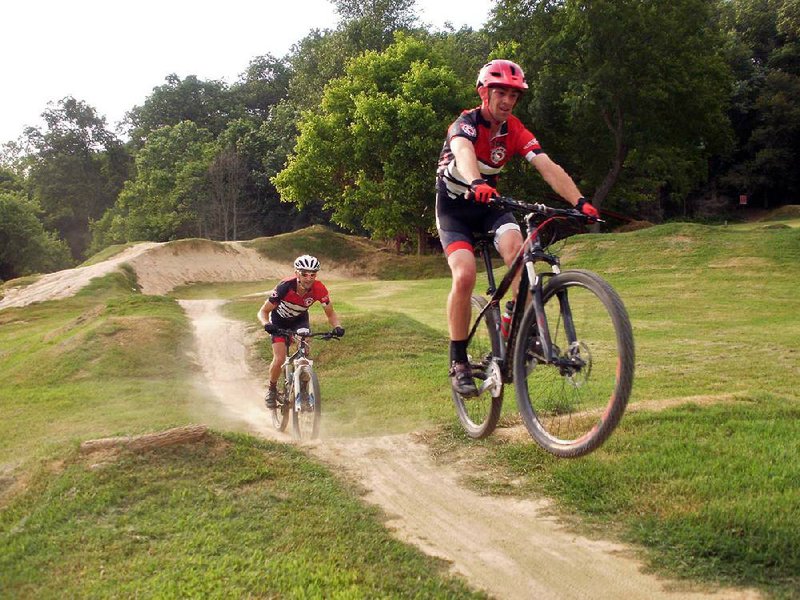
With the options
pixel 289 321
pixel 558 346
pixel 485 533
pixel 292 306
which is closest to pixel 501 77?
pixel 558 346

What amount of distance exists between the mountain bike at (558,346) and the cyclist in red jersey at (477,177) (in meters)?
0.19

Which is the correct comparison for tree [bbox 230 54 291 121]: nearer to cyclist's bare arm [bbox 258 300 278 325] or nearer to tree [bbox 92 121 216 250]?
tree [bbox 92 121 216 250]

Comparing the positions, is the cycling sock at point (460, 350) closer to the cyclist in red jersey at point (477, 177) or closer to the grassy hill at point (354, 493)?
the cyclist in red jersey at point (477, 177)

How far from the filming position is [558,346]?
537cm

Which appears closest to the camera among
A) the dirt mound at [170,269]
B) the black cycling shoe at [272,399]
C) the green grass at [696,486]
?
the green grass at [696,486]

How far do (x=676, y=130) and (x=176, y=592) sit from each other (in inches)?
1526

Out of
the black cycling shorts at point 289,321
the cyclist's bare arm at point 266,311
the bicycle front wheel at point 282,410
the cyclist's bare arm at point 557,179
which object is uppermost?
the cyclist's bare arm at point 557,179

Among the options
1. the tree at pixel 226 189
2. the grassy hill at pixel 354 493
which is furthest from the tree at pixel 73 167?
the grassy hill at pixel 354 493

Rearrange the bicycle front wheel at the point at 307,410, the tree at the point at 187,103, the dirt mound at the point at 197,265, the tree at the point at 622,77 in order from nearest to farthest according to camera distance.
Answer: the bicycle front wheel at the point at 307,410, the tree at the point at 622,77, the dirt mound at the point at 197,265, the tree at the point at 187,103

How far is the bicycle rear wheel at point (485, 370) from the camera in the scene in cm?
625

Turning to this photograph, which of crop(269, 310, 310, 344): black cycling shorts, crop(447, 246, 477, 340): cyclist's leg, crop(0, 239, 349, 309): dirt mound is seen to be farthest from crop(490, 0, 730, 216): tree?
crop(447, 246, 477, 340): cyclist's leg

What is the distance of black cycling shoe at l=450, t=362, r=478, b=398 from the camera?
20.9 feet

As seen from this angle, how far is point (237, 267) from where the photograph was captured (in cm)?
4288

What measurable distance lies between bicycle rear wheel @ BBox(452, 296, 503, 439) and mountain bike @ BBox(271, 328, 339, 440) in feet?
10.6
